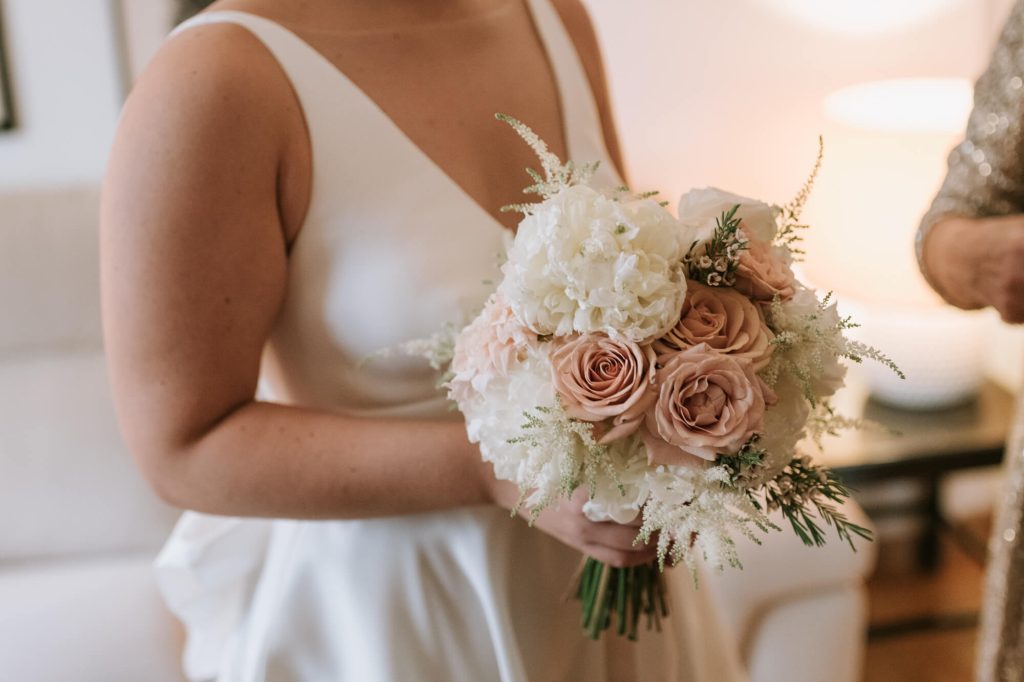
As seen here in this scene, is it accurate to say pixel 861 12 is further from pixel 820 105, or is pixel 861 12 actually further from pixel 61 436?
pixel 61 436

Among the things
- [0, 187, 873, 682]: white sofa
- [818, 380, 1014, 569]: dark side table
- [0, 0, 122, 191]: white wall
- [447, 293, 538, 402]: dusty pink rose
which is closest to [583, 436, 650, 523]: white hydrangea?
[447, 293, 538, 402]: dusty pink rose

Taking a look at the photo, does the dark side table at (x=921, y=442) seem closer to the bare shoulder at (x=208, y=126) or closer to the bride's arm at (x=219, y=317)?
the bride's arm at (x=219, y=317)

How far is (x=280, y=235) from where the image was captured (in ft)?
2.87

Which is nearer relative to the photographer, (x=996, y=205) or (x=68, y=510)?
(x=996, y=205)

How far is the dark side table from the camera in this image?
78.5 inches

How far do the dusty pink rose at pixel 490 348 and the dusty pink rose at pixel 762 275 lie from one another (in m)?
0.16

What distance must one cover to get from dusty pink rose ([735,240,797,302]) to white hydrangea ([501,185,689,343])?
0.05 meters

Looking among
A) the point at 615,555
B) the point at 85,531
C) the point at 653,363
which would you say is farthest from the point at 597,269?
the point at 85,531

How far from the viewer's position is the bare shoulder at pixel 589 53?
1174 millimetres

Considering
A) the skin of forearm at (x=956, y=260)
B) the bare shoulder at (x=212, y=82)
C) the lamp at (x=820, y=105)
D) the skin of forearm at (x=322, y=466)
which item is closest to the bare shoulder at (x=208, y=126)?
the bare shoulder at (x=212, y=82)

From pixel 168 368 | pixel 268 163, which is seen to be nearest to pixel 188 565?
pixel 168 368

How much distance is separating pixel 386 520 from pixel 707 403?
1.44ft

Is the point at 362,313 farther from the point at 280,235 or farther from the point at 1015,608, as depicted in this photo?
the point at 1015,608

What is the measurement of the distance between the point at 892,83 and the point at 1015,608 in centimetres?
136
